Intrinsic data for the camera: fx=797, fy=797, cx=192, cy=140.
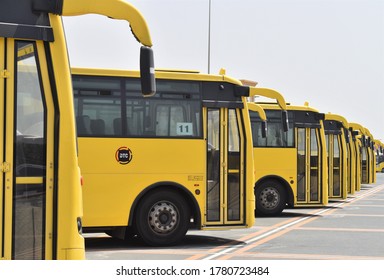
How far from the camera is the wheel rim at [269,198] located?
20.2 metres

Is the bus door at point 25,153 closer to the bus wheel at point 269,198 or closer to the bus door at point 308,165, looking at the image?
the bus wheel at point 269,198

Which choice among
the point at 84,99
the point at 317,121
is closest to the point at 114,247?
the point at 84,99

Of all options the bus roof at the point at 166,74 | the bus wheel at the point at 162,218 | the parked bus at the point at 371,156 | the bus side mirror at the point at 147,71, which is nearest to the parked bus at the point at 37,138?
the bus side mirror at the point at 147,71

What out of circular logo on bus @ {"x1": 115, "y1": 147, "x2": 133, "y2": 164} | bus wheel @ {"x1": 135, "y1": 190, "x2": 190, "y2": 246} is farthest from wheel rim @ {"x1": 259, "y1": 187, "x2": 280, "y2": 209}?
circular logo on bus @ {"x1": 115, "y1": 147, "x2": 133, "y2": 164}

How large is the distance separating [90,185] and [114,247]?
50.7 inches

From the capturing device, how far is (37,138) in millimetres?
6504

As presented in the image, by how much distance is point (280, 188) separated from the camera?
20.3m

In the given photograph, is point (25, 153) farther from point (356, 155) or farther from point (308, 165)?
point (356, 155)

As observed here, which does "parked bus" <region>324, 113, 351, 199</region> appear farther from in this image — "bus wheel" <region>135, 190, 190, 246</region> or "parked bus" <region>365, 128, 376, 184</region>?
"parked bus" <region>365, 128, 376, 184</region>

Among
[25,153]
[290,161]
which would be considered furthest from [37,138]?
[290,161]

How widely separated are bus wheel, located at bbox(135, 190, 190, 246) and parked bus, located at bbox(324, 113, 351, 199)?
11.9 m

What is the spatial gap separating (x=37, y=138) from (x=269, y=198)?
14.2 meters

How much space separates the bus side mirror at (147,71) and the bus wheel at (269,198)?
1300 cm
